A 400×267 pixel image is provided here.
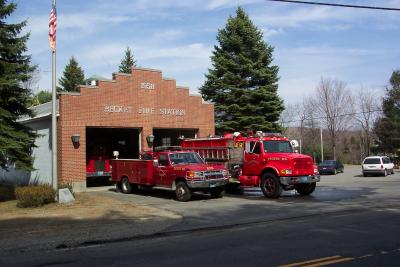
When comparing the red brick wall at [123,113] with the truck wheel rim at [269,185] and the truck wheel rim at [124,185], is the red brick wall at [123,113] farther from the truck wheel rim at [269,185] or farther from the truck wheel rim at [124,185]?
Answer: the truck wheel rim at [269,185]

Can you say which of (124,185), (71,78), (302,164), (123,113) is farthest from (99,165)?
(71,78)

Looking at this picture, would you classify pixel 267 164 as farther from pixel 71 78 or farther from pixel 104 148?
pixel 71 78

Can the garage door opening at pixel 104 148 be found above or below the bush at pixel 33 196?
above

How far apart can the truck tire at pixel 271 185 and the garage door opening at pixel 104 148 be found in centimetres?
1078

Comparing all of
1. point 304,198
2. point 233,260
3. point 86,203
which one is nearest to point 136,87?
point 86,203

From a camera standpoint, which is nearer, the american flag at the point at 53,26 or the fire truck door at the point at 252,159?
the american flag at the point at 53,26

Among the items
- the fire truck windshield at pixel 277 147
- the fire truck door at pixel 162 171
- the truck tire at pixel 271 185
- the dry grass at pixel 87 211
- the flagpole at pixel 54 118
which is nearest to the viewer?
the dry grass at pixel 87 211

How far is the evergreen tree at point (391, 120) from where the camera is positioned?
6600cm

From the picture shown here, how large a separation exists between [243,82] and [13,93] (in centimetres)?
2249

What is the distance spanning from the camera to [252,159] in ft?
70.1

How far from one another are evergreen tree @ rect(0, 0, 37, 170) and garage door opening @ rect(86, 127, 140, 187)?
7.59m

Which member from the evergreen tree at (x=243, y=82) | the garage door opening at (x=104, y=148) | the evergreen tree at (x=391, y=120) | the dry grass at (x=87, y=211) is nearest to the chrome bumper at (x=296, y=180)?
the dry grass at (x=87, y=211)

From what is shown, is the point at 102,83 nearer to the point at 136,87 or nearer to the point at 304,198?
the point at 136,87

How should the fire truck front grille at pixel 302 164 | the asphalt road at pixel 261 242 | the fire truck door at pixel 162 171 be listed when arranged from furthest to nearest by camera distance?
the fire truck door at pixel 162 171, the fire truck front grille at pixel 302 164, the asphalt road at pixel 261 242
